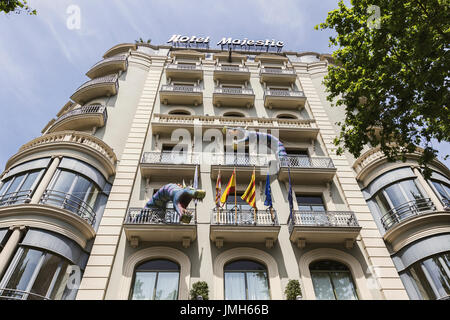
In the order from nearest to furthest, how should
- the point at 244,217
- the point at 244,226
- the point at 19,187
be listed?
1. the point at 244,226
2. the point at 19,187
3. the point at 244,217

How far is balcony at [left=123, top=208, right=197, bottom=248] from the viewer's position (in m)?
12.8

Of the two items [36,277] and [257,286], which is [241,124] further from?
[36,277]

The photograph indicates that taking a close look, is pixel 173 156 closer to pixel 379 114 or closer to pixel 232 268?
pixel 232 268

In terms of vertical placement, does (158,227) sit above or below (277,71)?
below

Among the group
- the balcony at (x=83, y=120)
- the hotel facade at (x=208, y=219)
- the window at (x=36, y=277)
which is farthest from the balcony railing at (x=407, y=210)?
the balcony at (x=83, y=120)

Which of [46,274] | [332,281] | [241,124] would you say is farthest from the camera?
[241,124]

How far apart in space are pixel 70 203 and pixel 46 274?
3.20 metres

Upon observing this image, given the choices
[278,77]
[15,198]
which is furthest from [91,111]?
[278,77]

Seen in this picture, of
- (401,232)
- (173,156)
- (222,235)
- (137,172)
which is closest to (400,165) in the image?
(401,232)

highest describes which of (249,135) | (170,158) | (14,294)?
(249,135)

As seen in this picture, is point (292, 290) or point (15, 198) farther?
point (15, 198)

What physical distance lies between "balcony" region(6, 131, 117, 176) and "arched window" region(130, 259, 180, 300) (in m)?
5.58

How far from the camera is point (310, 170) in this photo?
16.3 metres

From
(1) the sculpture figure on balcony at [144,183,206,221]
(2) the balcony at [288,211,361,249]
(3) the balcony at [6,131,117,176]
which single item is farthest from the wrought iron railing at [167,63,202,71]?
(2) the balcony at [288,211,361,249]
